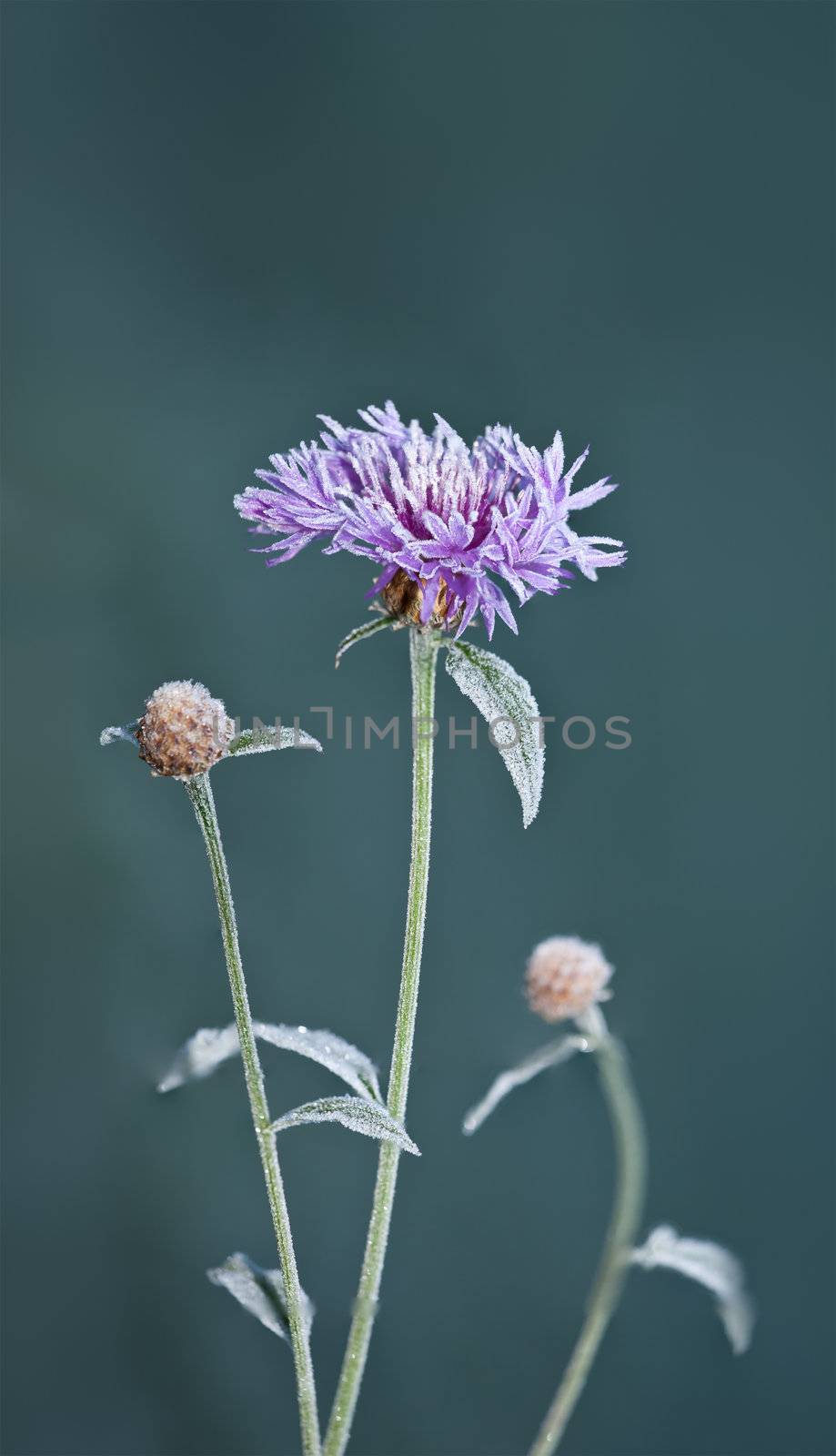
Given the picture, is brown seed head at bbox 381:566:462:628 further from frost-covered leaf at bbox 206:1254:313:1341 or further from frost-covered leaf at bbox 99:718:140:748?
frost-covered leaf at bbox 206:1254:313:1341

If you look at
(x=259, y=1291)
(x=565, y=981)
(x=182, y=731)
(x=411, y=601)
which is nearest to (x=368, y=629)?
(x=411, y=601)

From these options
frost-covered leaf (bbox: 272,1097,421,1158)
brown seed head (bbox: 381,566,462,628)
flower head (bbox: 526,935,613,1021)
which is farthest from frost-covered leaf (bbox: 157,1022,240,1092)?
brown seed head (bbox: 381,566,462,628)

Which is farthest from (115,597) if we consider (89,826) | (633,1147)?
(633,1147)

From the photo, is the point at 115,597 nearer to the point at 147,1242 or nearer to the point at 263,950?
the point at 263,950

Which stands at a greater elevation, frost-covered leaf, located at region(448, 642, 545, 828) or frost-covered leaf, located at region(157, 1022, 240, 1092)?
frost-covered leaf, located at region(448, 642, 545, 828)

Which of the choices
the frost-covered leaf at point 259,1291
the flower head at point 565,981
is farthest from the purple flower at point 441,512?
the frost-covered leaf at point 259,1291

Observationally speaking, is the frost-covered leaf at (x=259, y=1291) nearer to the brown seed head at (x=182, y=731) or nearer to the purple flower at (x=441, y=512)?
the brown seed head at (x=182, y=731)

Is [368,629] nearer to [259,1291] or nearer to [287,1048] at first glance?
[287,1048]
